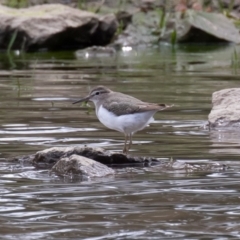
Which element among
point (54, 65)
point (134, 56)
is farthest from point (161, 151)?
point (134, 56)

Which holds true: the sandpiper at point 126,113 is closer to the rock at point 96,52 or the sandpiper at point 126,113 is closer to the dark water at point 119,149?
the dark water at point 119,149

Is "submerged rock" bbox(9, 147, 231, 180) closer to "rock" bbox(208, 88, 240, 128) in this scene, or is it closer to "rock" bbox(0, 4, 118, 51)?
"rock" bbox(208, 88, 240, 128)

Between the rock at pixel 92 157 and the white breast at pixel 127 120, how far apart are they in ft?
1.61

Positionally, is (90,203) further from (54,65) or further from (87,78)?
(54,65)

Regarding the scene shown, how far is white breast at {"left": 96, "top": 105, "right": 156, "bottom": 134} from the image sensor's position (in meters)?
7.82

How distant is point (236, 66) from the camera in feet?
52.3

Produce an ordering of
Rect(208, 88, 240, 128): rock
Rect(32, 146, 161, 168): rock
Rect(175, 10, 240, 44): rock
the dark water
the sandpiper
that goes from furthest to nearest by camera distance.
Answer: Rect(175, 10, 240, 44): rock → Rect(208, 88, 240, 128): rock → the sandpiper → Rect(32, 146, 161, 168): rock → the dark water

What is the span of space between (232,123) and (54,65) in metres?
8.05

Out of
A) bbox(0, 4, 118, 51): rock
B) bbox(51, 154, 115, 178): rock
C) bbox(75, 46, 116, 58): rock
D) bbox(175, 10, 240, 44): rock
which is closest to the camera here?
bbox(51, 154, 115, 178): rock

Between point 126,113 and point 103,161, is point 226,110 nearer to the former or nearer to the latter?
point 126,113

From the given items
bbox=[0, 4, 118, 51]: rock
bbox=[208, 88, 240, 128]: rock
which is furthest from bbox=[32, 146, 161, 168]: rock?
bbox=[0, 4, 118, 51]: rock

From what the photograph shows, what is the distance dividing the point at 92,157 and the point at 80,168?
1.81ft

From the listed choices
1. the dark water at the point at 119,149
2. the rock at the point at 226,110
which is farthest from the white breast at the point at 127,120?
the rock at the point at 226,110

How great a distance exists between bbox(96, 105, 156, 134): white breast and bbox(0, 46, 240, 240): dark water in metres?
0.26
